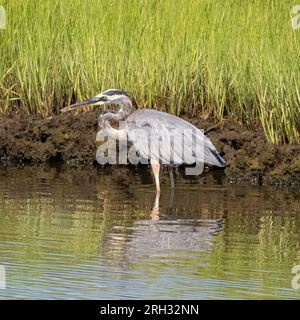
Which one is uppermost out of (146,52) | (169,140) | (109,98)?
(146,52)

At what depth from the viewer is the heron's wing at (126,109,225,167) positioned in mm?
11430

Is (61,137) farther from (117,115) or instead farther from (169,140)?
(169,140)

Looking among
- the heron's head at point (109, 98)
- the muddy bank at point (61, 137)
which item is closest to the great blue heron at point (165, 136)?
the heron's head at point (109, 98)

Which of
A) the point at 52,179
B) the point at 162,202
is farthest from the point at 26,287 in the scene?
the point at 52,179

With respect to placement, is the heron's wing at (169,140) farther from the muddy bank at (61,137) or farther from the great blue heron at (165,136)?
the muddy bank at (61,137)

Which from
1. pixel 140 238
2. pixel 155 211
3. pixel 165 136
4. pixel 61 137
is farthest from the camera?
pixel 61 137

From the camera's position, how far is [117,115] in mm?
12109

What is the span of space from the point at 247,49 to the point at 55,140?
239cm

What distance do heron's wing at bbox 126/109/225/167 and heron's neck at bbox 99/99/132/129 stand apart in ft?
0.73

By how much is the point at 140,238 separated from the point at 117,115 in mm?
3371

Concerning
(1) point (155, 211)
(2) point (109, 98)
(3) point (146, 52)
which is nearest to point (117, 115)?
A: (2) point (109, 98)

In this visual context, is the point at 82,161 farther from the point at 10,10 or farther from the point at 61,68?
the point at 10,10

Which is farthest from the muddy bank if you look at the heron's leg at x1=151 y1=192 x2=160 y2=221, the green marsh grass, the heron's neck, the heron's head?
the heron's leg at x1=151 y1=192 x2=160 y2=221

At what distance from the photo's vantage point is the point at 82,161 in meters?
13.1
